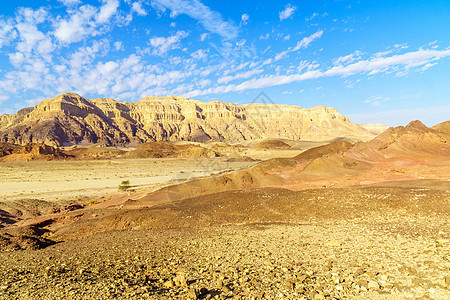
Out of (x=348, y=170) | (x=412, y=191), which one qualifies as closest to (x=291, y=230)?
(x=412, y=191)

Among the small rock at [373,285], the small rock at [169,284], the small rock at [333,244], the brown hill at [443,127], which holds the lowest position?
the small rock at [333,244]

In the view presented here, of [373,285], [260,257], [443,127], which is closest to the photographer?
[373,285]

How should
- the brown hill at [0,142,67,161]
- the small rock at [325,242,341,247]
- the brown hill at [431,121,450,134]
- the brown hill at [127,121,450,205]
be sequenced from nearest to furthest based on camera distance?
1. the small rock at [325,242,341,247]
2. the brown hill at [127,121,450,205]
3. the brown hill at [431,121,450,134]
4. the brown hill at [0,142,67,161]

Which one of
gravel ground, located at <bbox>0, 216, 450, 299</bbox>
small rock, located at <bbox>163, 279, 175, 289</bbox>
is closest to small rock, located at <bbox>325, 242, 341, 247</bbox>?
gravel ground, located at <bbox>0, 216, 450, 299</bbox>

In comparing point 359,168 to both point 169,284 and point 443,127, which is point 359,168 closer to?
A: point 443,127


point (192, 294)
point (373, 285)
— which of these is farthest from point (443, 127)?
point (192, 294)

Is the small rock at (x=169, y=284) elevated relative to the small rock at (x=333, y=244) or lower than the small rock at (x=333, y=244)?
elevated

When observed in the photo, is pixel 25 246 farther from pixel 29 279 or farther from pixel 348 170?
pixel 348 170

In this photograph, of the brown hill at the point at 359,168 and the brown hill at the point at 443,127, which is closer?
the brown hill at the point at 359,168

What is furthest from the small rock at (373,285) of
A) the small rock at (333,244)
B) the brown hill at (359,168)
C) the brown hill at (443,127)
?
the brown hill at (443,127)

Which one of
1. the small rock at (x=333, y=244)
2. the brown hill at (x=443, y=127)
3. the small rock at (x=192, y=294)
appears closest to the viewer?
the small rock at (x=192, y=294)

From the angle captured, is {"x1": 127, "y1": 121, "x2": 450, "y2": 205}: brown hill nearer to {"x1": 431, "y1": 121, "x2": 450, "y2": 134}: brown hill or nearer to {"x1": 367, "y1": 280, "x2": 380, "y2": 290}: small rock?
{"x1": 431, "y1": 121, "x2": 450, "y2": 134}: brown hill

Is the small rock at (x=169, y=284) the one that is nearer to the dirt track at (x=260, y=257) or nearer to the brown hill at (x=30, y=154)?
the dirt track at (x=260, y=257)

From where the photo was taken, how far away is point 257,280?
18.6 ft
